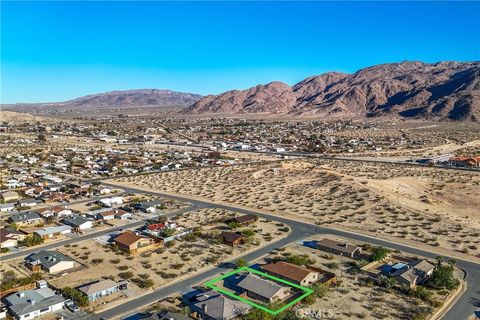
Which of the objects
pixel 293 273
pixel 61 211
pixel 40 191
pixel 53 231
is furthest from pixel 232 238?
pixel 40 191

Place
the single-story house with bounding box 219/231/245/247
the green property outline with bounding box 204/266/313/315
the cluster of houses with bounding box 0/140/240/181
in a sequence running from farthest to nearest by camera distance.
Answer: the cluster of houses with bounding box 0/140/240/181
the single-story house with bounding box 219/231/245/247
the green property outline with bounding box 204/266/313/315

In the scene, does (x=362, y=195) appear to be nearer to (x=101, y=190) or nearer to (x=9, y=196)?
(x=101, y=190)

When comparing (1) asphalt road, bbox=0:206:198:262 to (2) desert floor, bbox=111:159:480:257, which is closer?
(1) asphalt road, bbox=0:206:198:262

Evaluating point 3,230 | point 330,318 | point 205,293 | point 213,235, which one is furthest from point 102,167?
point 330,318

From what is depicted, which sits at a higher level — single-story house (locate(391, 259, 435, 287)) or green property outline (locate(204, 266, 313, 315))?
single-story house (locate(391, 259, 435, 287))

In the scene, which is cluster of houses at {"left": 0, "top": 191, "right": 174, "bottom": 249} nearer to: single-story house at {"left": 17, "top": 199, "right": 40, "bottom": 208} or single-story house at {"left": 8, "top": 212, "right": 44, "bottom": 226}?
single-story house at {"left": 8, "top": 212, "right": 44, "bottom": 226}

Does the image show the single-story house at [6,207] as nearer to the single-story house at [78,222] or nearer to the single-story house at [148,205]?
the single-story house at [78,222]

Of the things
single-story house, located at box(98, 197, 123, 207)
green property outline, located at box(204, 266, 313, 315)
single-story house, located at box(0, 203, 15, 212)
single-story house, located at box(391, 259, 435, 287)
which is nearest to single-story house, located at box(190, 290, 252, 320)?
green property outline, located at box(204, 266, 313, 315)
